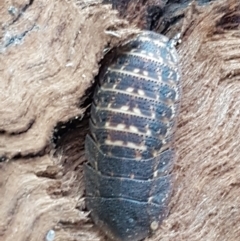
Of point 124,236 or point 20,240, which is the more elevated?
point 20,240

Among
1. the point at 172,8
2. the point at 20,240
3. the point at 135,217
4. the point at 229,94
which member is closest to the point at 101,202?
the point at 135,217

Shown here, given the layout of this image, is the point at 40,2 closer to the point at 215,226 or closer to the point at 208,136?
the point at 208,136

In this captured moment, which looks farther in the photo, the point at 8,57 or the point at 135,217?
the point at 135,217

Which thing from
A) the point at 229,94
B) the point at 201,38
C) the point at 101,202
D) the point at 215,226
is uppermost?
the point at 201,38
